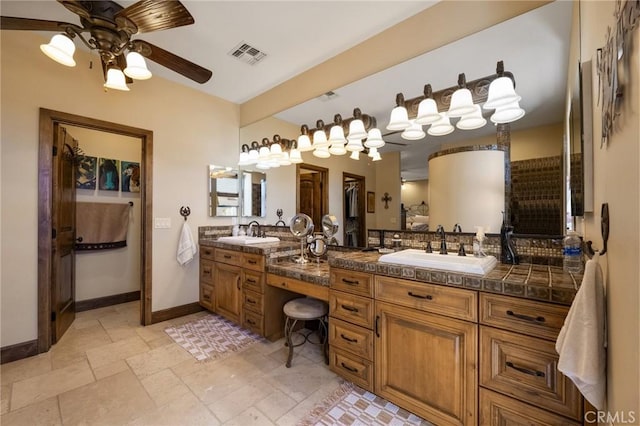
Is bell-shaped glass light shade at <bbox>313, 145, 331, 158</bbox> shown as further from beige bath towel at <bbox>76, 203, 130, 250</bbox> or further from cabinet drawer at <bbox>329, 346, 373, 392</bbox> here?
beige bath towel at <bbox>76, 203, 130, 250</bbox>

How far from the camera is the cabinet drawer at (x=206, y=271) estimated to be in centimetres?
316

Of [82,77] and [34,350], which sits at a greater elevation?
[82,77]

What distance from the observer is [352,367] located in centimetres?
180

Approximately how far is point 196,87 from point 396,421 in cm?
392

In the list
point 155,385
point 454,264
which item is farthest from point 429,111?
point 155,385

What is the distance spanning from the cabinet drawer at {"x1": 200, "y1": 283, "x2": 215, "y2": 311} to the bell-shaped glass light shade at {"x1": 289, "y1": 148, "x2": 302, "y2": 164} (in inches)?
71.2

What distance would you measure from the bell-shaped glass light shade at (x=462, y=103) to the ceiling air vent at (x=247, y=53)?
1905 millimetres

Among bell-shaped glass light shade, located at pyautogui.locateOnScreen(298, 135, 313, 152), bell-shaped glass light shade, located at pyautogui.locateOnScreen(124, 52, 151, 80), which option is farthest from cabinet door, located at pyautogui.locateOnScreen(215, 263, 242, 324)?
bell-shaped glass light shade, located at pyautogui.locateOnScreen(124, 52, 151, 80)

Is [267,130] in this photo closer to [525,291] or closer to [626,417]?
[525,291]

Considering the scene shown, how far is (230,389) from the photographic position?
187 cm

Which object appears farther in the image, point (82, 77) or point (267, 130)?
point (267, 130)

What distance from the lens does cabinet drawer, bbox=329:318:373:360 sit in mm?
1717

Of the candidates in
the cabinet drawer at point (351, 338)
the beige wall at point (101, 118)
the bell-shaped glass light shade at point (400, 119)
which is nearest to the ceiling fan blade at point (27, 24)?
the beige wall at point (101, 118)

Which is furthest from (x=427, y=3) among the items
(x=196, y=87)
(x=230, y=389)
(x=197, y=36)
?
(x=230, y=389)
